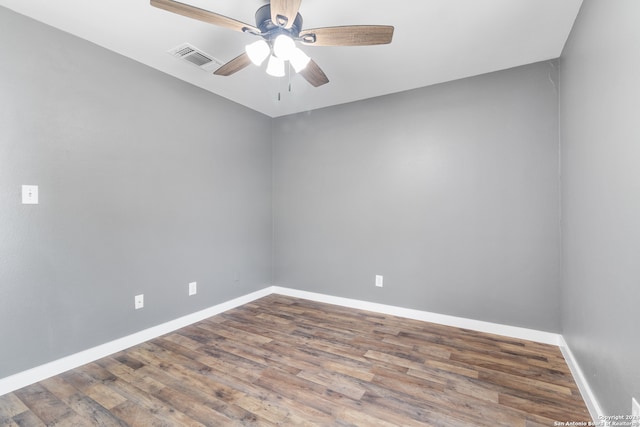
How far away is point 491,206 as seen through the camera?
99.3 inches

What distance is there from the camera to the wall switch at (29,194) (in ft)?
5.86

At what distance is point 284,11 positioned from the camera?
140cm

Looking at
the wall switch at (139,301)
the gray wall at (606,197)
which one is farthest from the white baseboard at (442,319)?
the wall switch at (139,301)

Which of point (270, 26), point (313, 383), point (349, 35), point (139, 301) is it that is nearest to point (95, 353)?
point (139, 301)

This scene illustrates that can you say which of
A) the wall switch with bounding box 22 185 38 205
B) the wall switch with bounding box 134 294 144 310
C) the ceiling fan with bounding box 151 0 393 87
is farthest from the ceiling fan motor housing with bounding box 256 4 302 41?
the wall switch with bounding box 134 294 144 310

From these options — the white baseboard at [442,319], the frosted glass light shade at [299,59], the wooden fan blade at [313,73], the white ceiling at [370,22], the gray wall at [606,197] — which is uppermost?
the white ceiling at [370,22]

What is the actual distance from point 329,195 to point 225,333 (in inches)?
73.7

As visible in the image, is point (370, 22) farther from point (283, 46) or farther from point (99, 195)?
point (99, 195)

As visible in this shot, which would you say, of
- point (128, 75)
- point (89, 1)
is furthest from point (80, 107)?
point (89, 1)

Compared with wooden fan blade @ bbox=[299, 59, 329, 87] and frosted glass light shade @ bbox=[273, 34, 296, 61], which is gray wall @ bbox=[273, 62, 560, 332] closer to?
wooden fan blade @ bbox=[299, 59, 329, 87]

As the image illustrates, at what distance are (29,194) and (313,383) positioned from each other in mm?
2241

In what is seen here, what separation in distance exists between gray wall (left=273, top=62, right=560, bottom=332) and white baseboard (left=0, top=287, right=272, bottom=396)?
1203mm

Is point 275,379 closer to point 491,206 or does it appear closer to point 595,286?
point 595,286

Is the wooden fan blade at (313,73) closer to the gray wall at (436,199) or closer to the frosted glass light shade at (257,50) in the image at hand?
the frosted glass light shade at (257,50)
